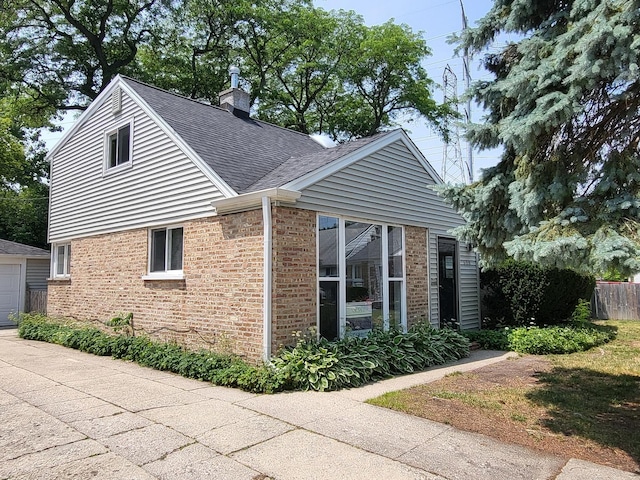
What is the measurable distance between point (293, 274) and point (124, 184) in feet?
19.1

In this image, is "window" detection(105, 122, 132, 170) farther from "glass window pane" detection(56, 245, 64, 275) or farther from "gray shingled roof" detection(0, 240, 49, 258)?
"gray shingled roof" detection(0, 240, 49, 258)

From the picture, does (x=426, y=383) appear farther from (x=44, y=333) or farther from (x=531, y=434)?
(x=44, y=333)

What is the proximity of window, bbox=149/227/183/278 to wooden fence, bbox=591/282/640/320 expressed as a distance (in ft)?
53.4

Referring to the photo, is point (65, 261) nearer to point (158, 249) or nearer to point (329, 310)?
point (158, 249)

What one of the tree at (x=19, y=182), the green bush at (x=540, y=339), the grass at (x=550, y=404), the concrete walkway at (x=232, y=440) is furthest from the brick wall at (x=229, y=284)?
the tree at (x=19, y=182)

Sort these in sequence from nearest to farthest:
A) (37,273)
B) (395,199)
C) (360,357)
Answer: (360,357) → (395,199) → (37,273)

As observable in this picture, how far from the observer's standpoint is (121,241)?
427 inches

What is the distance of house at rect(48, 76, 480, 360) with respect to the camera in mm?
7641

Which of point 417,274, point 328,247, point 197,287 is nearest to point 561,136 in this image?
point 328,247

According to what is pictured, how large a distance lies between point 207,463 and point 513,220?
4.07 m

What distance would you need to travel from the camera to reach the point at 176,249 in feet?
31.1

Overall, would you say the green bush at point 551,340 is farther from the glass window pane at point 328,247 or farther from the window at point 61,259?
the window at point 61,259

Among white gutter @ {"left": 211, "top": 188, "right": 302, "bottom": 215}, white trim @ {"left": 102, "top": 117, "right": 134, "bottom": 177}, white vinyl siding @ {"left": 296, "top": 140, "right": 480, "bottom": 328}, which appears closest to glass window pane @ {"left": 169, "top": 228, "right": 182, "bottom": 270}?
white gutter @ {"left": 211, "top": 188, "right": 302, "bottom": 215}

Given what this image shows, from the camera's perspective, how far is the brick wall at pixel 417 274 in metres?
10.0
